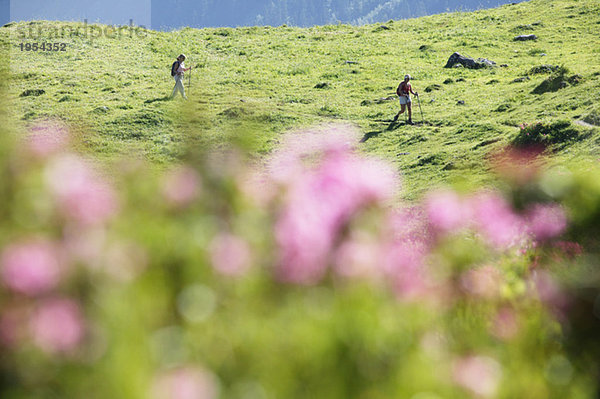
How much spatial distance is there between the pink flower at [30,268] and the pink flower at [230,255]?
2.09ft

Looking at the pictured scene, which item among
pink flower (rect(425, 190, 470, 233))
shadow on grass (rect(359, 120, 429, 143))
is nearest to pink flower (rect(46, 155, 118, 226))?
pink flower (rect(425, 190, 470, 233))

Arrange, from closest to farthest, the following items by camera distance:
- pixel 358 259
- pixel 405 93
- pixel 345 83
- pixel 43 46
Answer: pixel 358 259 < pixel 405 93 < pixel 345 83 < pixel 43 46

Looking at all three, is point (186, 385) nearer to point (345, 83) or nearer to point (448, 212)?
point (448, 212)

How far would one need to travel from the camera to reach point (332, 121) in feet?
91.4

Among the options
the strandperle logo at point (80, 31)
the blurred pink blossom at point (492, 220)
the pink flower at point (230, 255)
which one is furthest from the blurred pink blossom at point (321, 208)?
the strandperle logo at point (80, 31)

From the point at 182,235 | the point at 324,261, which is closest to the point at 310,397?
the point at 324,261

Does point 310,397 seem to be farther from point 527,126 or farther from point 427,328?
point 527,126

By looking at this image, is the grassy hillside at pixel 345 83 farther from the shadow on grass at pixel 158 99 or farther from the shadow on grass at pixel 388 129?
the shadow on grass at pixel 158 99

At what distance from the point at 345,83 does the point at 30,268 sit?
34.7 m

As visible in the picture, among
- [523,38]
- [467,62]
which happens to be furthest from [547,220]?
[523,38]

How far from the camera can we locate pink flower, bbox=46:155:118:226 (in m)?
2.71

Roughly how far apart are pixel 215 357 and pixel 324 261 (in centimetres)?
83

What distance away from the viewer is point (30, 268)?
220 centimetres

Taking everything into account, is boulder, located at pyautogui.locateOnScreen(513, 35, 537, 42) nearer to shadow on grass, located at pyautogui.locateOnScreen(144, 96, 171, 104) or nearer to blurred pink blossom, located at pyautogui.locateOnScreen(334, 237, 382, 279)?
shadow on grass, located at pyautogui.locateOnScreen(144, 96, 171, 104)
